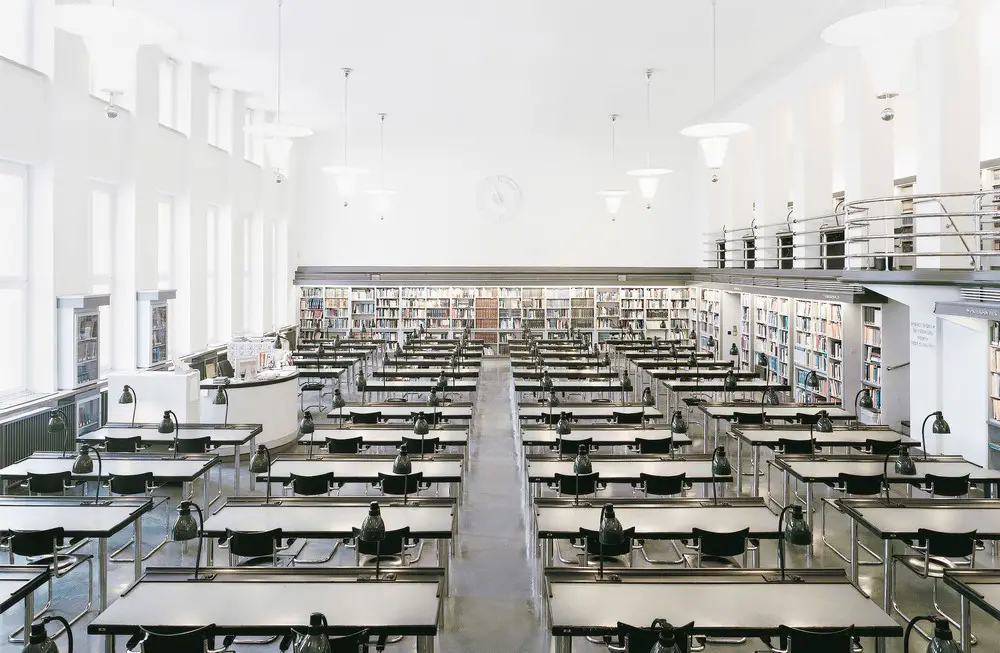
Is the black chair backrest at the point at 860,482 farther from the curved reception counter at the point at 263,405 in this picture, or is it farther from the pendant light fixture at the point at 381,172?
the pendant light fixture at the point at 381,172

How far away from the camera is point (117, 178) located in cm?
1019

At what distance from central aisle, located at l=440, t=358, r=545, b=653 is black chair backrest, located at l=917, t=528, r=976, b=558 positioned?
2.34 meters

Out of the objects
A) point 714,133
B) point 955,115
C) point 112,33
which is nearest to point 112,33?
point 112,33

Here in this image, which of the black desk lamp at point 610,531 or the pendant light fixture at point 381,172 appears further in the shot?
the pendant light fixture at point 381,172

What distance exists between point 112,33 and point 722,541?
5.46 meters

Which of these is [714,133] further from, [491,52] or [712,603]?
[712,603]

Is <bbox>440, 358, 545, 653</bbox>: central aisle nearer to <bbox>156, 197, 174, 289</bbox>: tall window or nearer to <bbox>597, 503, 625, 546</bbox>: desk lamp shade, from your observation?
<bbox>597, 503, 625, 546</bbox>: desk lamp shade

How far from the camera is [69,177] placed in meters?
8.73

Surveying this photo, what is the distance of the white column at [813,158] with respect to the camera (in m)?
12.5

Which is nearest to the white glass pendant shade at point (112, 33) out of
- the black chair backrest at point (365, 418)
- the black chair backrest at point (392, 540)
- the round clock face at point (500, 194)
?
the black chair backrest at point (365, 418)

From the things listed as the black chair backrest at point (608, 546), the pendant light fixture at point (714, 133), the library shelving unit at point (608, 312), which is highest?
the pendant light fixture at point (714, 133)

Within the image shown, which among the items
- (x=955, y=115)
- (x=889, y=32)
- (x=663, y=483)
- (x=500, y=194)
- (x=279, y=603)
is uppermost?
(x=500, y=194)

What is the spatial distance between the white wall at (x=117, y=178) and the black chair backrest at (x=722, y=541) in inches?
299

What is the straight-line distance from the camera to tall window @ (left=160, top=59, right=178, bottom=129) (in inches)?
475
